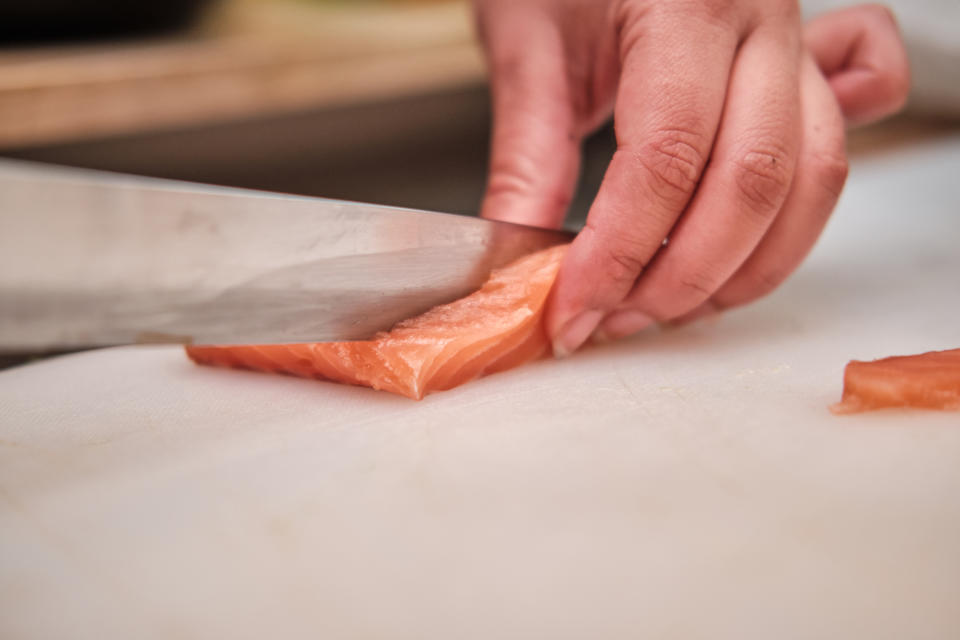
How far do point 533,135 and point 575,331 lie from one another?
53 cm

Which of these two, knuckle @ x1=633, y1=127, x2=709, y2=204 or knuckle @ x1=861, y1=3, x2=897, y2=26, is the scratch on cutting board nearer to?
knuckle @ x1=633, y1=127, x2=709, y2=204

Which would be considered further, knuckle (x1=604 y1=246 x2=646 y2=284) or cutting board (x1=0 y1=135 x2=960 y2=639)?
knuckle (x1=604 y1=246 x2=646 y2=284)

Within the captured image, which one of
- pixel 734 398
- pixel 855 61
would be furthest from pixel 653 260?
pixel 855 61

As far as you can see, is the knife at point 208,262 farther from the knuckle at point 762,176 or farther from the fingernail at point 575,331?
the knuckle at point 762,176

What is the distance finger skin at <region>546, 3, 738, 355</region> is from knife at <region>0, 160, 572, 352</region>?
A: 0.19m

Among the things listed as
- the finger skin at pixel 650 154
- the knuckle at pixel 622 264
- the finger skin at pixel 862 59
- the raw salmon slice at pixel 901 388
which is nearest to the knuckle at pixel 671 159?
the finger skin at pixel 650 154

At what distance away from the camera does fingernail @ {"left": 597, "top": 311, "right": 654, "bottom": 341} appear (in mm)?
1546

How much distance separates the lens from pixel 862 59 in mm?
1886

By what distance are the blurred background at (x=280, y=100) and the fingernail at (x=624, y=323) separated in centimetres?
207

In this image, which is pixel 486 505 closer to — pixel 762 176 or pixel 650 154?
pixel 650 154

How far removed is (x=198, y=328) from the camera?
115cm

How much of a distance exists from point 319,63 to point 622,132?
222 centimetres

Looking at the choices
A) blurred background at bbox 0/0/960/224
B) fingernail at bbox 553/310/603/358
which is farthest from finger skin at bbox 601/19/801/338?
blurred background at bbox 0/0/960/224

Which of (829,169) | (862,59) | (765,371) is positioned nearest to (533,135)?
(829,169)
